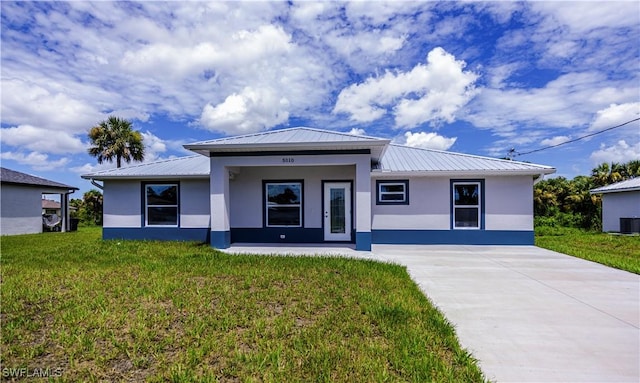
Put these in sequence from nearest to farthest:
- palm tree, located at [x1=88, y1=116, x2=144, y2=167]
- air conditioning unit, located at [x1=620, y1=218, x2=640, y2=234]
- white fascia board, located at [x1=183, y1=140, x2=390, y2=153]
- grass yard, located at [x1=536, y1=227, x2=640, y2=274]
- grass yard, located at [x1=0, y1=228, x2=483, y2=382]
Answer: grass yard, located at [x1=0, y1=228, x2=483, y2=382] < grass yard, located at [x1=536, y1=227, x2=640, y2=274] < white fascia board, located at [x1=183, y1=140, x2=390, y2=153] < air conditioning unit, located at [x1=620, y1=218, x2=640, y2=234] < palm tree, located at [x1=88, y1=116, x2=144, y2=167]

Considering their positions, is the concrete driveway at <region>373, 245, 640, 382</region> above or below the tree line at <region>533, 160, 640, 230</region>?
below

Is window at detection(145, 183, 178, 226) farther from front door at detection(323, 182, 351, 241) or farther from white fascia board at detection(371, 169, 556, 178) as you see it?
white fascia board at detection(371, 169, 556, 178)

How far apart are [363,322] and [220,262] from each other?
4731 millimetres

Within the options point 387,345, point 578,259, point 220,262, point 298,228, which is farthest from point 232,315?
point 578,259

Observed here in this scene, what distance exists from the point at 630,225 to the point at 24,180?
108 ft

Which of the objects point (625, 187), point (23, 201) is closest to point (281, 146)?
point (23, 201)

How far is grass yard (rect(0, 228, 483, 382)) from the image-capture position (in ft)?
10.9

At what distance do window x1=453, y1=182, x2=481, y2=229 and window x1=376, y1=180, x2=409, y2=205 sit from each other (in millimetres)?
1815

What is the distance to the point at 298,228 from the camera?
12.5 metres

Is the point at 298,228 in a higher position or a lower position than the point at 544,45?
lower

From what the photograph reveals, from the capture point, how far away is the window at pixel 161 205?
42.9ft

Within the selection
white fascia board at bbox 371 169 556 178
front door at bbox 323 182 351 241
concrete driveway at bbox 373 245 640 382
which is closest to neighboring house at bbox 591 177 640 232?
white fascia board at bbox 371 169 556 178

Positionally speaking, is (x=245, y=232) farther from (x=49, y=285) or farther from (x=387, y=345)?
(x=387, y=345)

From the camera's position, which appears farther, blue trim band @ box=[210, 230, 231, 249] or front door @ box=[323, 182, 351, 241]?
front door @ box=[323, 182, 351, 241]
